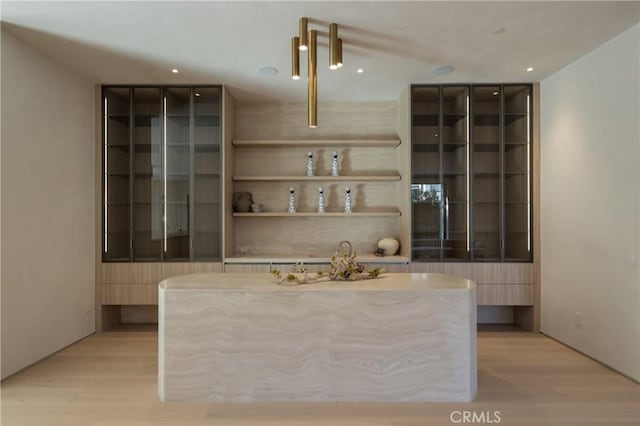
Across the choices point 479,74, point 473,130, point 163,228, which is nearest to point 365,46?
point 479,74

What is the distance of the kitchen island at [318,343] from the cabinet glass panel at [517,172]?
2.10 m

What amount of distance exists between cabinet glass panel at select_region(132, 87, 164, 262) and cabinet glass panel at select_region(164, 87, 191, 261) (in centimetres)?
9

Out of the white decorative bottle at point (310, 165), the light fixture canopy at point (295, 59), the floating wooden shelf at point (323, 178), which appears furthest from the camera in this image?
the white decorative bottle at point (310, 165)

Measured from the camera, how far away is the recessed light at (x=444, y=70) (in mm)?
3770

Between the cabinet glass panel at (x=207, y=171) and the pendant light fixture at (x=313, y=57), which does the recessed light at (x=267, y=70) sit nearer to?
the cabinet glass panel at (x=207, y=171)

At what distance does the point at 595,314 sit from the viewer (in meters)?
3.38

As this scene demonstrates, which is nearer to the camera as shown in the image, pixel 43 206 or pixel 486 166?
pixel 43 206

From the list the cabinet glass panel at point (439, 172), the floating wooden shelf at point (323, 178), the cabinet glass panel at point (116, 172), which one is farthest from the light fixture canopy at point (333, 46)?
the cabinet glass panel at point (116, 172)

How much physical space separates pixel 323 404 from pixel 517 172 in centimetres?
341

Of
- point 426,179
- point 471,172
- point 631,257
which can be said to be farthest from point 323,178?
point 631,257

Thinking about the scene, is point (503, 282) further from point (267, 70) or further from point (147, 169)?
point (147, 169)

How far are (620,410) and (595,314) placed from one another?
3.54 ft

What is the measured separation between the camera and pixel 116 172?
4332mm

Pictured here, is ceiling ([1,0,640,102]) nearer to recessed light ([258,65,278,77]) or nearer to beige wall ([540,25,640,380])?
recessed light ([258,65,278,77])
